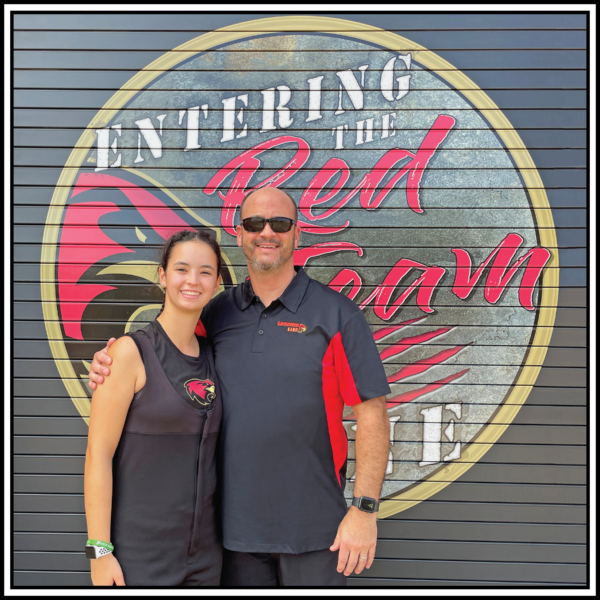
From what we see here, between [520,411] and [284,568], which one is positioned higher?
[520,411]

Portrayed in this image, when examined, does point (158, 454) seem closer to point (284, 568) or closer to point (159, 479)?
point (159, 479)

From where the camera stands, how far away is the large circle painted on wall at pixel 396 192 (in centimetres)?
336

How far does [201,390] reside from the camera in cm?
201

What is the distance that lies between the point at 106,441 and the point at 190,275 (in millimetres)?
749

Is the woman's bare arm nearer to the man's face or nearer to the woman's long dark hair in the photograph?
the woman's long dark hair

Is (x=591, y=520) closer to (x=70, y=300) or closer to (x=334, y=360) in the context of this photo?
(x=334, y=360)

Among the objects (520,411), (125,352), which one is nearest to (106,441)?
(125,352)

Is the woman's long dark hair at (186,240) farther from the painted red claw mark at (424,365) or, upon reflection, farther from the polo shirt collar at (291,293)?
the painted red claw mark at (424,365)

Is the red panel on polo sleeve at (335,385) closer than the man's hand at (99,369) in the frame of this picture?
No

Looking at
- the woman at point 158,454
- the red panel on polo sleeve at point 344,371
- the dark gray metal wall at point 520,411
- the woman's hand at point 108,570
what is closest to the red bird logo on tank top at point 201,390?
the woman at point 158,454

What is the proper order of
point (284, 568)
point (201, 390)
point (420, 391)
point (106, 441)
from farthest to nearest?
point (420, 391), point (284, 568), point (201, 390), point (106, 441)

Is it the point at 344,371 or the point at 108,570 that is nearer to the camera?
the point at 108,570

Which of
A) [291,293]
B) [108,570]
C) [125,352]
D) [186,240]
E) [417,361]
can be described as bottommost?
[108,570]

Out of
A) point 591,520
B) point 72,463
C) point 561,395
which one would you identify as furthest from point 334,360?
point 591,520
